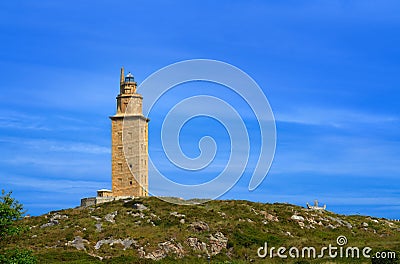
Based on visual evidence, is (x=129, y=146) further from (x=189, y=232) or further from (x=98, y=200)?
(x=189, y=232)

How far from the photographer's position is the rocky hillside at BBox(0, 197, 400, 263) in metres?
50.1

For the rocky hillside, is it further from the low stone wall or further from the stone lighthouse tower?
the stone lighthouse tower

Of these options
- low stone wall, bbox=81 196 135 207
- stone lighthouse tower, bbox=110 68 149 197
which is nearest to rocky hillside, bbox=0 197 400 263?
low stone wall, bbox=81 196 135 207

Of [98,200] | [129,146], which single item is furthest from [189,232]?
[129,146]

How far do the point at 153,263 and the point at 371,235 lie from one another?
2427 cm

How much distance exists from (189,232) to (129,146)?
20098 millimetres

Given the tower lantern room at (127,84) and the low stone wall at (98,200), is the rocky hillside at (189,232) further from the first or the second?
the tower lantern room at (127,84)

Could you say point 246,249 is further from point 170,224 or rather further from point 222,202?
point 222,202

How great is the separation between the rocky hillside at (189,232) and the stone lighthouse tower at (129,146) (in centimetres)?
578

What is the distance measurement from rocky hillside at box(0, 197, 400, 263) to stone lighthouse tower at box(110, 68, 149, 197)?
5775 millimetres

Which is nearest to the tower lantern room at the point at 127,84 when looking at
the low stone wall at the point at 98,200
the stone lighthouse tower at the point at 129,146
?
the stone lighthouse tower at the point at 129,146

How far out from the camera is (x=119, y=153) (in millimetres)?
72062

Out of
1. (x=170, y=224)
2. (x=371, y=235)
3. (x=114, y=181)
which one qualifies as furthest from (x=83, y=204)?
(x=371, y=235)

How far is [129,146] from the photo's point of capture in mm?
72000
